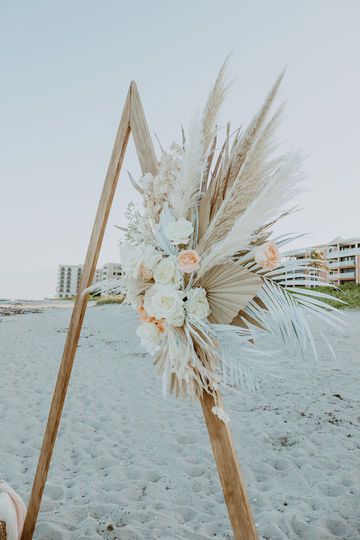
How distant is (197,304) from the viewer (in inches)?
47.8

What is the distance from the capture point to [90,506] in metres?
2.51

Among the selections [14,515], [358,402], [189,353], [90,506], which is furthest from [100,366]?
[189,353]

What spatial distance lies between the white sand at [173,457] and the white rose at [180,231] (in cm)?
32

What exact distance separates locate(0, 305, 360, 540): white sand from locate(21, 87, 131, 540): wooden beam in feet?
1.06

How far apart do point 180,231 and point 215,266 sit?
0.16 meters

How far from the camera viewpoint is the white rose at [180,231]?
1.21m

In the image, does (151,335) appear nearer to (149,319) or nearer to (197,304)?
(149,319)

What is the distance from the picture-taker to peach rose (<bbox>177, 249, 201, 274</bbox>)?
1.18 meters

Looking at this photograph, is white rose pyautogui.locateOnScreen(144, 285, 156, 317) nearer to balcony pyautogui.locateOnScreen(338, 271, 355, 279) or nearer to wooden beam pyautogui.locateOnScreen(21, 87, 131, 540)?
wooden beam pyautogui.locateOnScreen(21, 87, 131, 540)

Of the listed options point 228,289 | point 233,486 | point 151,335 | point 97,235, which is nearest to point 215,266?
point 228,289

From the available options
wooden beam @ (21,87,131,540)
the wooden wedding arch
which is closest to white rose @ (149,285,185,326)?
the wooden wedding arch

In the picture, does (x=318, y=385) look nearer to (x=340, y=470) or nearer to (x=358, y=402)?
(x=358, y=402)

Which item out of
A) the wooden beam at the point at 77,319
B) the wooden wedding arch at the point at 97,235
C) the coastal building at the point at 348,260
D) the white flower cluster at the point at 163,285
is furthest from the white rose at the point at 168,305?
the coastal building at the point at 348,260

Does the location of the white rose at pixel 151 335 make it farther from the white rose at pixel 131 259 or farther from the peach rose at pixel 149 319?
the white rose at pixel 131 259
